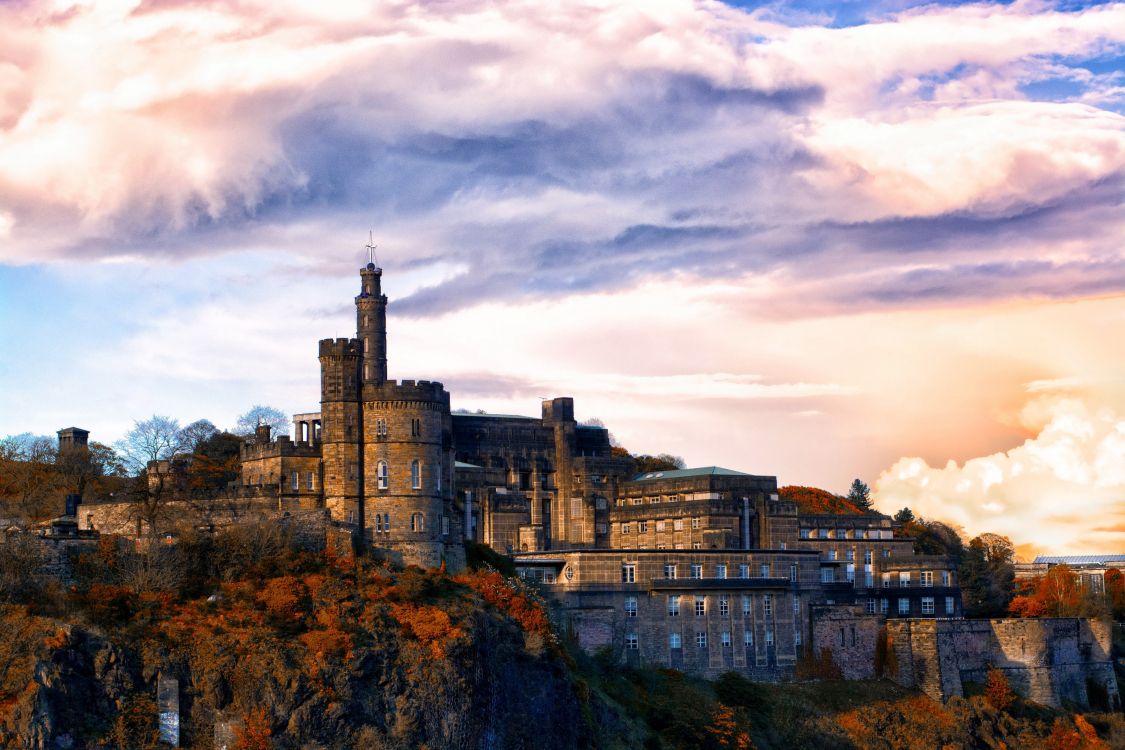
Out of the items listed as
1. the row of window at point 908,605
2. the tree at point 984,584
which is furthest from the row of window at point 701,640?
the tree at point 984,584

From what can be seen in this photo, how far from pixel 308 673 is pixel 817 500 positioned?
9846cm

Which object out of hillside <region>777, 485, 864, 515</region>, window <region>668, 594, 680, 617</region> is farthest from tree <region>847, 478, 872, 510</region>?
window <region>668, 594, 680, 617</region>

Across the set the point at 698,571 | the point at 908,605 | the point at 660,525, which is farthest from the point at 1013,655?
the point at 660,525

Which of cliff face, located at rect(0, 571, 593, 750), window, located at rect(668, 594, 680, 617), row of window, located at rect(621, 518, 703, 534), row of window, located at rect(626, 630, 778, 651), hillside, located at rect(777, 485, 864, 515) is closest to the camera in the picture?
cliff face, located at rect(0, 571, 593, 750)

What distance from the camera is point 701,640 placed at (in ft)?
327

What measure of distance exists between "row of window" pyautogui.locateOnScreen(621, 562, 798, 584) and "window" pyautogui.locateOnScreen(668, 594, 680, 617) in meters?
1.25

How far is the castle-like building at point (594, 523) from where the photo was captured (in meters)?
93.0

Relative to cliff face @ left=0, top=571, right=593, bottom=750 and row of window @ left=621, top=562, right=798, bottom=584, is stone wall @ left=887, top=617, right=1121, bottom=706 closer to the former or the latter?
row of window @ left=621, top=562, right=798, bottom=584

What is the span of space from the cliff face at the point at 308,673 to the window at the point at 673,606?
49.5 feet

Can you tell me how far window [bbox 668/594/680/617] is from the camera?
99.6 m

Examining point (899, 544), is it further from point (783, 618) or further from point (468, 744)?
point (468, 744)

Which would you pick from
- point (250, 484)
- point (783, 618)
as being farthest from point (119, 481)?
point (783, 618)

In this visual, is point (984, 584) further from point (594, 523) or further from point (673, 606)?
point (673, 606)

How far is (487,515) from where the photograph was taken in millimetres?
115188
